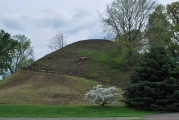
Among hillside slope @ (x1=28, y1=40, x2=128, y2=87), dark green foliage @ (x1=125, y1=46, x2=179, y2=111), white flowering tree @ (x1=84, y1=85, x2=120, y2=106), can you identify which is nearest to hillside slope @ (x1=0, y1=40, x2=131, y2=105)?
hillside slope @ (x1=28, y1=40, x2=128, y2=87)

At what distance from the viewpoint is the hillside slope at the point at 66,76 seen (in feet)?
74.7

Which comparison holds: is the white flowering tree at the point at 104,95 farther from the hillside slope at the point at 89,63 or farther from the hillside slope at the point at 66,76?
the hillside slope at the point at 89,63

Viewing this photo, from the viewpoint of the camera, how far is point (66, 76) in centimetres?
2945

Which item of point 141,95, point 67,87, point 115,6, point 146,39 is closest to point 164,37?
point 146,39

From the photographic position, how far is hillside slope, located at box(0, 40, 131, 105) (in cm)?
2278

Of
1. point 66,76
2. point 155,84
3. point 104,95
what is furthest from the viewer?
point 66,76

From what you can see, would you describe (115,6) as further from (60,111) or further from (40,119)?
(40,119)

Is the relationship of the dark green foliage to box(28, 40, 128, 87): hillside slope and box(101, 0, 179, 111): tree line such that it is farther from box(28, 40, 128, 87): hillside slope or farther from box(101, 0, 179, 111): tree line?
box(28, 40, 128, 87): hillside slope

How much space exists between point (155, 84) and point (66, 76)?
47.2ft

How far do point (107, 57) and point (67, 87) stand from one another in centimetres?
1276

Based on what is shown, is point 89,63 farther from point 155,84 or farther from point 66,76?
point 155,84

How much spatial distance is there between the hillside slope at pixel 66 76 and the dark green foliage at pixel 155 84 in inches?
227

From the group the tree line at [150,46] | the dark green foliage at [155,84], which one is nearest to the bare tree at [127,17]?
the tree line at [150,46]

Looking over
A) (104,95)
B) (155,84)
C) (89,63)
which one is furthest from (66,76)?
(155,84)
